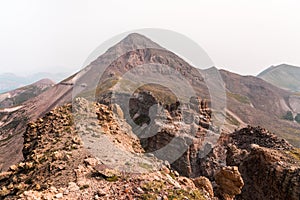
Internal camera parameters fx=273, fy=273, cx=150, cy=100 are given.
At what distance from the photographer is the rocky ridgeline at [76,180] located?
14414 mm

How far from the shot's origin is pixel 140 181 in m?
15.7

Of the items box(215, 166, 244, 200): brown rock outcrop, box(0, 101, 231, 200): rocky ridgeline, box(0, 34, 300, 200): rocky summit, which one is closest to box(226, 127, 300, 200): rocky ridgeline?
box(0, 34, 300, 200): rocky summit

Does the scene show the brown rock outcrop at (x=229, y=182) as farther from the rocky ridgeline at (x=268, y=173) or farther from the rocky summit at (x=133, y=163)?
the rocky ridgeline at (x=268, y=173)

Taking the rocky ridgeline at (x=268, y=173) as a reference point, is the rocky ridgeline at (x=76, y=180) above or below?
above

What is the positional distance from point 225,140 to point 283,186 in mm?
26812

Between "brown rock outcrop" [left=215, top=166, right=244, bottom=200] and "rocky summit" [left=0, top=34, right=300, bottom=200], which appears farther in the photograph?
"brown rock outcrop" [left=215, top=166, right=244, bottom=200]

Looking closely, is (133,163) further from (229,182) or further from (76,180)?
(229,182)

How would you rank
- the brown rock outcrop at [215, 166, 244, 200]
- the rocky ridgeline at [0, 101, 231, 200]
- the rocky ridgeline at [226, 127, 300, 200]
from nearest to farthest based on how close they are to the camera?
the rocky ridgeline at [0, 101, 231, 200], the rocky ridgeline at [226, 127, 300, 200], the brown rock outcrop at [215, 166, 244, 200]

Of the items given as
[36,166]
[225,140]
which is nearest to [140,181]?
[36,166]

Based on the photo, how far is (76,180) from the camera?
1565cm

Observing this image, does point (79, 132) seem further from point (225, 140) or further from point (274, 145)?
point (225, 140)

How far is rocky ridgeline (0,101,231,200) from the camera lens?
14.4 metres

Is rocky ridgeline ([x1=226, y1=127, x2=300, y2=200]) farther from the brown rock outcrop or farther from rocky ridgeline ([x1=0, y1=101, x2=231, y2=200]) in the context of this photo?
rocky ridgeline ([x1=0, y1=101, x2=231, y2=200])

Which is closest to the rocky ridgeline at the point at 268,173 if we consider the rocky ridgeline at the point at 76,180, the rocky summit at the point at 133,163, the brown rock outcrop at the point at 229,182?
the rocky summit at the point at 133,163
